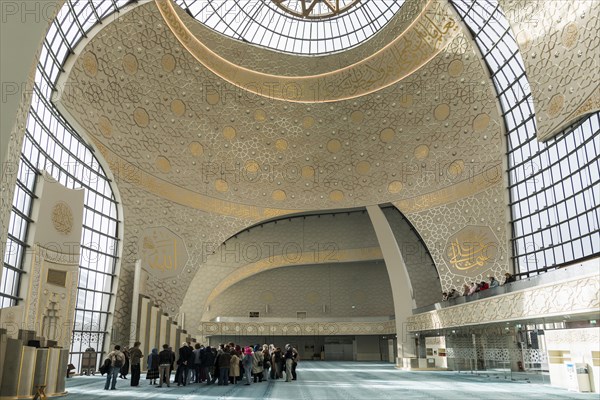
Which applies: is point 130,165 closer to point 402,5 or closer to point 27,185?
point 27,185

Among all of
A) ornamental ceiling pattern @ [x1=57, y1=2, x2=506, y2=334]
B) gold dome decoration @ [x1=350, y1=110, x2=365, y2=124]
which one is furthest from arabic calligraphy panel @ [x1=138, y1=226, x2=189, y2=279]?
gold dome decoration @ [x1=350, y1=110, x2=365, y2=124]

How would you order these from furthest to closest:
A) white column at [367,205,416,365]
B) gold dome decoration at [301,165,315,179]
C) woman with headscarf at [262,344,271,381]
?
gold dome decoration at [301,165,315,179] < white column at [367,205,416,365] < woman with headscarf at [262,344,271,381]

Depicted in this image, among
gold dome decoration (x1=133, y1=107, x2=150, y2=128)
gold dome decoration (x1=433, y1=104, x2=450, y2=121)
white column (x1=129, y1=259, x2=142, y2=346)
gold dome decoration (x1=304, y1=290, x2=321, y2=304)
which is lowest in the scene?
white column (x1=129, y1=259, x2=142, y2=346)

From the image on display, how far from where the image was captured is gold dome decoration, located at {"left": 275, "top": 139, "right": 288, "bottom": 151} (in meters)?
31.6

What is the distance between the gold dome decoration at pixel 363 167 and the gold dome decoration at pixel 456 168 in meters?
5.43

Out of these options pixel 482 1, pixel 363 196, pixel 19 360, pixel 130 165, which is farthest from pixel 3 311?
pixel 482 1

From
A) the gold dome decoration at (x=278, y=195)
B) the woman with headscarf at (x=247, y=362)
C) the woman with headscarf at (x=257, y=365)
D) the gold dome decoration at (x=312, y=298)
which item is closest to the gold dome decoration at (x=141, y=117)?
the gold dome decoration at (x=278, y=195)

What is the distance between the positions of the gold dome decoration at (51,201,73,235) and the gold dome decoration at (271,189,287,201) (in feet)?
48.2

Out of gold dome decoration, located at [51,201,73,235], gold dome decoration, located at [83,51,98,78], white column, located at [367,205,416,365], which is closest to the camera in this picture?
gold dome decoration, located at [51,201,73,235]

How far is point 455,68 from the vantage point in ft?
87.0

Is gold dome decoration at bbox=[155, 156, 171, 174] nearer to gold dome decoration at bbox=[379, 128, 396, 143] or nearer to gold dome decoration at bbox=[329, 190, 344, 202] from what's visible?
gold dome decoration at bbox=[329, 190, 344, 202]

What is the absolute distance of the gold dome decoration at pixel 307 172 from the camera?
106 feet

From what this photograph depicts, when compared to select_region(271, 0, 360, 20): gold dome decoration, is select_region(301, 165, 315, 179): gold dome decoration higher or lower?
lower

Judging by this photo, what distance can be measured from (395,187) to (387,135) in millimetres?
3410
